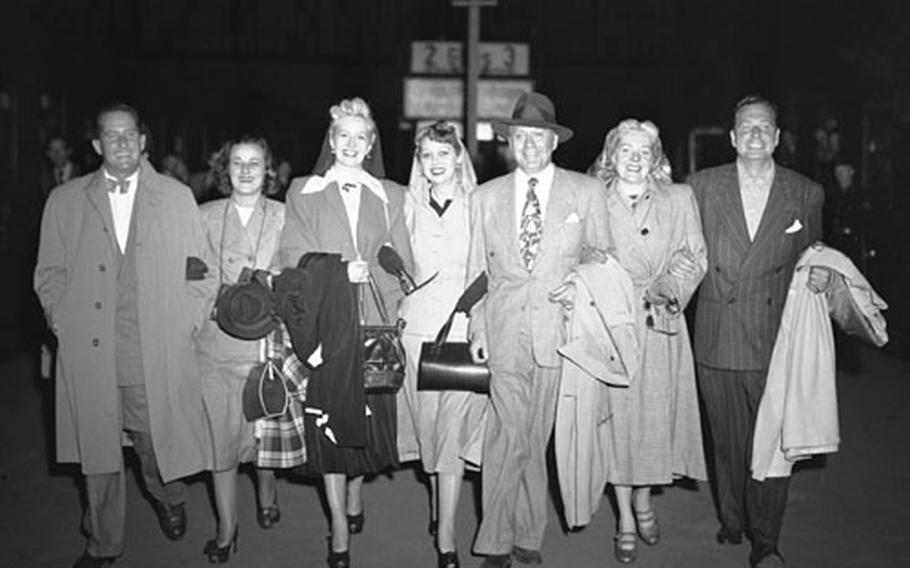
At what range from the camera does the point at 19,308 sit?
1619 centimetres

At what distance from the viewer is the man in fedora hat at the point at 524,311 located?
574 cm

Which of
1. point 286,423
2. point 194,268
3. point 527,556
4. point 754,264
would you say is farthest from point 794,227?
point 194,268

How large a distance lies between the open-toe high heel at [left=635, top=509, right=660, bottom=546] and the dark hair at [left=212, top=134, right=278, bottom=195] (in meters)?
2.57

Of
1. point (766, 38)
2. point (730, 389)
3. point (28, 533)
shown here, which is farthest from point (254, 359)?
point (766, 38)

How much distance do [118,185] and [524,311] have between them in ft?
6.68

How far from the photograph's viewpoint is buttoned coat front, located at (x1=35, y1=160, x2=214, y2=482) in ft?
18.5

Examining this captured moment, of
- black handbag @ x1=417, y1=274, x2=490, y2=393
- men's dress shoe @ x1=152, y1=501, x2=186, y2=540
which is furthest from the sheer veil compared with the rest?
men's dress shoe @ x1=152, y1=501, x2=186, y2=540

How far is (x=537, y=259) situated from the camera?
18.9 feet

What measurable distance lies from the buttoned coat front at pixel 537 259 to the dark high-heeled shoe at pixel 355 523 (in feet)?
4.27

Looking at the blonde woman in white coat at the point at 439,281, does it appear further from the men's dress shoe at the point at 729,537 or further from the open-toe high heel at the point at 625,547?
the men's dress shoe at the point at 729,537

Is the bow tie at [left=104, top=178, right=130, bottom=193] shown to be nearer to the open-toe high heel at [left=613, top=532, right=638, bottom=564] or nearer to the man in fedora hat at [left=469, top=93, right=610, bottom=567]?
the man in fedora hat at [left=469, top=93, right=610, bottom=567]

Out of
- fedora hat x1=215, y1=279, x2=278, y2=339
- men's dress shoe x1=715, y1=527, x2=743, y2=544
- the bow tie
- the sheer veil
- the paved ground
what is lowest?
the paved ground

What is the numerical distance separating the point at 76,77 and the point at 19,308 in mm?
8410

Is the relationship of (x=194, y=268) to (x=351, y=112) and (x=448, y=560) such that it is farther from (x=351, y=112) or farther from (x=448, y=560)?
(x=448, y=560)
